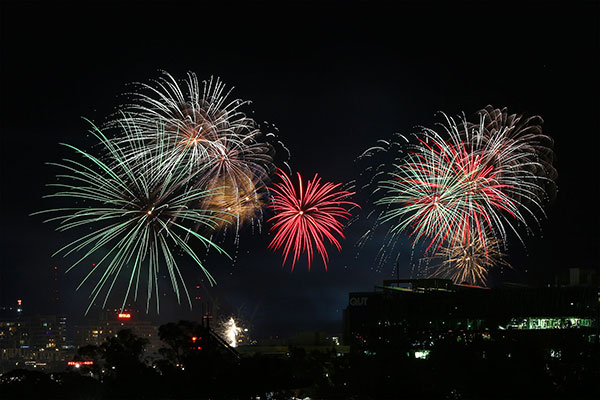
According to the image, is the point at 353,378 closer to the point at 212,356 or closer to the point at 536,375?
the point at 212,356

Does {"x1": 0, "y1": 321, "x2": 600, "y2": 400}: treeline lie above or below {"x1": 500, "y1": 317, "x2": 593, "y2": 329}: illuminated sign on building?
below

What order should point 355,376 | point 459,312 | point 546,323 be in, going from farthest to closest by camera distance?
point 459,312 → point 546,323 → point 355,376

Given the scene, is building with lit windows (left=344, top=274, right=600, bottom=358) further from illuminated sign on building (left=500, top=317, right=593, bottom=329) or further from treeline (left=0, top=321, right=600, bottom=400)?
treeline (left=0, top=321, right=600, bottom=400)

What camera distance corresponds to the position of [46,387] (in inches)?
2393

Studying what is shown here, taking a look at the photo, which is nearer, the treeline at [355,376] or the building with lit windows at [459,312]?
the treeline at [355,376]

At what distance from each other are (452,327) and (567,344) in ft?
185

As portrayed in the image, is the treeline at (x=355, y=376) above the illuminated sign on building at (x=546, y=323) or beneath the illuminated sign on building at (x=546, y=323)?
beneath

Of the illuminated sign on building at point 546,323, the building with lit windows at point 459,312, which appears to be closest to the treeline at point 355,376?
the building with lit windows at point 459,312

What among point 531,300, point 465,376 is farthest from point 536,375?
point 531,300

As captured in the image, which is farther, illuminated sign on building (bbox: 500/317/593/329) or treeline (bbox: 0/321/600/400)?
illuminated sign on building (bbox: 500/317/593/329)

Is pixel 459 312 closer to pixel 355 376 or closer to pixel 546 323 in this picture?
pixel 546 323

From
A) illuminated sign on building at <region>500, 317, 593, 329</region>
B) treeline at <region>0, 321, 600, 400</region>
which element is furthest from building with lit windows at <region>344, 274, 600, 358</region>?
treeline at <region>0, 321, 600, 400</region>

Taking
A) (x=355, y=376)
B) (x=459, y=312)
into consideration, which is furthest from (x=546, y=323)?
(x=355, y=376)

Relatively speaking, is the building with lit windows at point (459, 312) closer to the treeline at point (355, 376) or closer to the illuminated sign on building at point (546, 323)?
the illuminated sign on building at point (546, 323)
